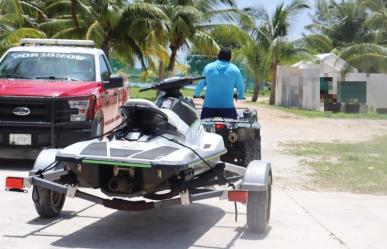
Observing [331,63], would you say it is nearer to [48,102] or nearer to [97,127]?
[97,127]

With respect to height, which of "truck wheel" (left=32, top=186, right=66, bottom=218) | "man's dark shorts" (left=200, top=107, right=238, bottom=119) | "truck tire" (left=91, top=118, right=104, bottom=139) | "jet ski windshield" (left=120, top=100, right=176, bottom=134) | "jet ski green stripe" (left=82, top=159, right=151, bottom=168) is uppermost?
"jet ski windshield" (left=120, top=100, right=176, bottom=134)

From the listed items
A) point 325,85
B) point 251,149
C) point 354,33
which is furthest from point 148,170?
point 354,33

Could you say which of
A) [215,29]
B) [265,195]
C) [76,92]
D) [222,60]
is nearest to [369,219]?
[265,195]

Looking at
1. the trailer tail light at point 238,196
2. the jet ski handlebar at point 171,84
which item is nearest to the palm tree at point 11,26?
the jet ski handlebar at point 171,84

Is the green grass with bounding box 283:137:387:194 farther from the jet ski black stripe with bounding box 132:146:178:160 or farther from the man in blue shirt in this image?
the jet ski black stripe with bounding box 132:146:178:160

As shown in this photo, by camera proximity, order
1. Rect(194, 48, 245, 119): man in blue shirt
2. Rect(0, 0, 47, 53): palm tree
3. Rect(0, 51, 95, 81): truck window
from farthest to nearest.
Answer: Rect(0, 0, 47, 53): palm tree → Rect(0, 51, 95, 81): truck window → Rect(194, 48, 245, 119): man in blue shirt

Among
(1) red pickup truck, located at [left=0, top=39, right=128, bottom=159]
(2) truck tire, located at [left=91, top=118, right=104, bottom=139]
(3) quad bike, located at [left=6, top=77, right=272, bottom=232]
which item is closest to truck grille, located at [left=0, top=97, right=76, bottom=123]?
(1) red pickup truck, located at [left=0, top=39, right=128, bottom=159]

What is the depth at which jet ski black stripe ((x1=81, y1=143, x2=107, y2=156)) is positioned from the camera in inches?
259

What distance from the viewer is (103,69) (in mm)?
13375

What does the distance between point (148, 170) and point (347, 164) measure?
7.94 metres

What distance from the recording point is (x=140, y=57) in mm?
31766

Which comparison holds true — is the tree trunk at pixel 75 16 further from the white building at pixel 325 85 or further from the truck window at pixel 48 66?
the truck window at pixel 48 66

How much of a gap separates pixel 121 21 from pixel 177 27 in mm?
3268

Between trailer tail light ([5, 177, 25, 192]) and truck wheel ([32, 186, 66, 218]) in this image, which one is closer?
trailer tail light ([5, 177, 25, 192])
